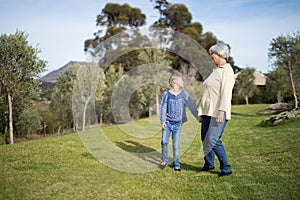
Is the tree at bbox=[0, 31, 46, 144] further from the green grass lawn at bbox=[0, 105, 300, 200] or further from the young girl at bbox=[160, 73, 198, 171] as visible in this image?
the young girl at bbox=[160, 73, 198, 171]

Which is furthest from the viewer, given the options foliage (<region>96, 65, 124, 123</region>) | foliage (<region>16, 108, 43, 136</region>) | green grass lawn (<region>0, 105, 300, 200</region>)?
foliage (<region>96, 65, 124, 123</region>)

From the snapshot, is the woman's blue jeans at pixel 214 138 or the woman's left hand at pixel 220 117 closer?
the woman's left hand at pixel 220 117

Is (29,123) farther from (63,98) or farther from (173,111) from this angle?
(173,111)

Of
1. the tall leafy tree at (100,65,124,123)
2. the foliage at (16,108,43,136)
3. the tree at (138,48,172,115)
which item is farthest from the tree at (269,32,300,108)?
the foliage at (16,108,43,136)

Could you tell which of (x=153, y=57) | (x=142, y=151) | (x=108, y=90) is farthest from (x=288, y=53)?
(x=142, y=151)

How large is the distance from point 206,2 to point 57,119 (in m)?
15.7

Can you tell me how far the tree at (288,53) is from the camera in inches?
714

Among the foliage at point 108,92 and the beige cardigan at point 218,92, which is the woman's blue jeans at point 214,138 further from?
the foliage at point 108,92

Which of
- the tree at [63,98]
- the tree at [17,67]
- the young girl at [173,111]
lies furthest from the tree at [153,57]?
the young girl at [173,111]

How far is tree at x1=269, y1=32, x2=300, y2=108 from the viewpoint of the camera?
18.1 m

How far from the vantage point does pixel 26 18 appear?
575 inches

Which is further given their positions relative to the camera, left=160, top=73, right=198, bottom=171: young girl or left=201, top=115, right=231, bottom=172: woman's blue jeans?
left=160, top=73, right=198, bottom=171: young girl

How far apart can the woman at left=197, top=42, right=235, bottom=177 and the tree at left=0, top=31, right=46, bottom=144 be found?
10.6m

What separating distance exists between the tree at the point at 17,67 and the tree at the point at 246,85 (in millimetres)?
31898
